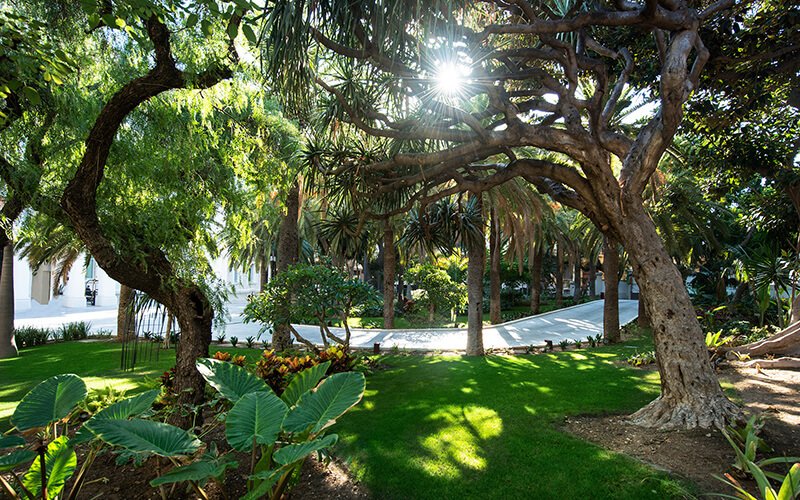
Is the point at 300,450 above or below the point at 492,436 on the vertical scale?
above

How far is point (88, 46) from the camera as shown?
4.99 metres

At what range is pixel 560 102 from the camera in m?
5.97

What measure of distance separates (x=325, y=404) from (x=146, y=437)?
1.10 meters

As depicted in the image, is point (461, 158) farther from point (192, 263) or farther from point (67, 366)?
point (67, 366)

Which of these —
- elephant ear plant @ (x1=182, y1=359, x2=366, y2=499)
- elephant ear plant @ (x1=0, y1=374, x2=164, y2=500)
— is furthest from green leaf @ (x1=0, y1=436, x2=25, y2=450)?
elephant ear plant @ (x1=182, y1=359, x2=366, y2=499)

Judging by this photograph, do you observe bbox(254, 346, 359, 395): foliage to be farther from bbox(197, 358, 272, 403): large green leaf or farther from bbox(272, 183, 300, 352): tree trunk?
bbox(272, 183, 300, 352): tree trunk

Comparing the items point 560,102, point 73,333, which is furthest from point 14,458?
point 73,333

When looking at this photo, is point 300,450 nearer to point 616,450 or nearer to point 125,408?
point 125,408

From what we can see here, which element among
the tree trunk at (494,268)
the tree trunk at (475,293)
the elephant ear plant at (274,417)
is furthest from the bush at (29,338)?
the tree trunk at (494,268)

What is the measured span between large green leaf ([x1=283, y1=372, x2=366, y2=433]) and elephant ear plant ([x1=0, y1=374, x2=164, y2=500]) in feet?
2.18

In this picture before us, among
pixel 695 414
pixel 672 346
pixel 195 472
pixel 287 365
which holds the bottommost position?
pixel 695 414

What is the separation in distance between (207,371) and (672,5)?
6530 mm

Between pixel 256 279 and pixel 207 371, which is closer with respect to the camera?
pixel 207 371

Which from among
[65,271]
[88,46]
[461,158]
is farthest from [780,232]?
[65,271]
